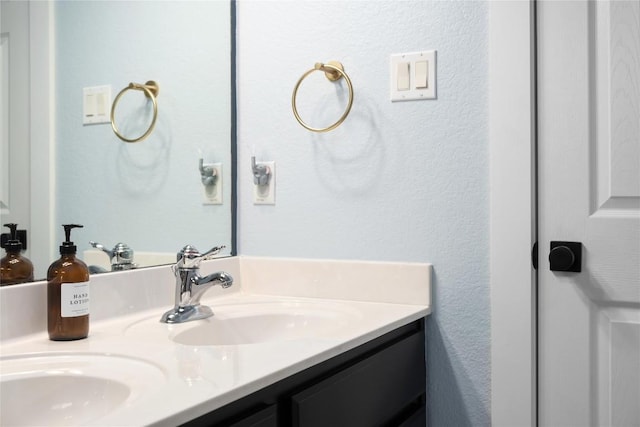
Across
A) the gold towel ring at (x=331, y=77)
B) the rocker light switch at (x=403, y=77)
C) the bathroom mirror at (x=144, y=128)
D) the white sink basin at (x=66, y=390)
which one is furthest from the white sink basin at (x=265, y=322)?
the rocker light switch at (x=403, y=77)

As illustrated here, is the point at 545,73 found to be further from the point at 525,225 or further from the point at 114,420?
the point at 114,420

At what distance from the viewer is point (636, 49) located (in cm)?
122

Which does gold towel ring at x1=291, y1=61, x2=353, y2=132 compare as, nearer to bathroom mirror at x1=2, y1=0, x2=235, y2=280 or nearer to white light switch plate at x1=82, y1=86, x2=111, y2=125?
bathroom mirror at x1=2, y1=0, x2=235, y2=280

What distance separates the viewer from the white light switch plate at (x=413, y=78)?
4.56 feet

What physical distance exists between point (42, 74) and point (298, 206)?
2.26ft

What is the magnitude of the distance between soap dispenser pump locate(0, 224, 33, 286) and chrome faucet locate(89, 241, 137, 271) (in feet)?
0.52

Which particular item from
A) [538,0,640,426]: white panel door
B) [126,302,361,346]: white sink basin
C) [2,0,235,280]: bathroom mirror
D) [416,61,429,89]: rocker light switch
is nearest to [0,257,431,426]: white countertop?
[126,302,361,346]: white sink basin

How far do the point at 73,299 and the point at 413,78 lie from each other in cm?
88

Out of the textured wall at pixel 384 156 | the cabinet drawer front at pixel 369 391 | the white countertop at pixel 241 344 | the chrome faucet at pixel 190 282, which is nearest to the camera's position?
the white countertop at pixel 241 344

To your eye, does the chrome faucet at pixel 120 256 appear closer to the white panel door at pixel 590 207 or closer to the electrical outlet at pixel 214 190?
the electrical outlet at pixel 214 190

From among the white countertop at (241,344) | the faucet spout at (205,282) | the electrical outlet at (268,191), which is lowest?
the white countertop at (241,344)

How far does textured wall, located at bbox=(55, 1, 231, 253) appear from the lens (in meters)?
1.15

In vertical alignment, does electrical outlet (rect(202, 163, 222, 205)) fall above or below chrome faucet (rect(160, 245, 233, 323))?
above

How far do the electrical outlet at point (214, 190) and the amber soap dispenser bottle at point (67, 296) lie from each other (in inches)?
22.2
